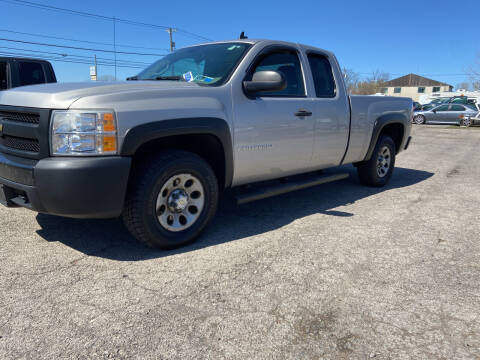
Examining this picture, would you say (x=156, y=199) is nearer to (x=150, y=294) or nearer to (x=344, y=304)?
(x=150, y=294)

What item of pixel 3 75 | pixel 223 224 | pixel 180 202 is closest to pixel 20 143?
pixel 180 202

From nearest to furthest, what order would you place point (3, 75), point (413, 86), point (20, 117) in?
point (20, 117), point (3, 75), point (413, 86)

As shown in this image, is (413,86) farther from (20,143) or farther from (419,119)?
(20,143)

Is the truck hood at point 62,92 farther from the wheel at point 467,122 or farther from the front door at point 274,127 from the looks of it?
the wheel at point 467,122

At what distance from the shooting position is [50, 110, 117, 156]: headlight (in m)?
2.55

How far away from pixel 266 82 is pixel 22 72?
6.83 meters

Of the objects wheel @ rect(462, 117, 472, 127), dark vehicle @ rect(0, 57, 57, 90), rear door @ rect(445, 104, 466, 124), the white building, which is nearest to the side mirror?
dark vehicle @ rect(0, 57, 57, 90)

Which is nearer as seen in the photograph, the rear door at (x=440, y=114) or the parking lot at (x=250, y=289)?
the parking lot at (x=250, y=289)

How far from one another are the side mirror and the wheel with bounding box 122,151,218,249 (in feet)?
2.71

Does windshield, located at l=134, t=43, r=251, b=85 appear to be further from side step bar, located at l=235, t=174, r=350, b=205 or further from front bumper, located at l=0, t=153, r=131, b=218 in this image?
front bumper, located at l=0, t=153, r=131, b=218

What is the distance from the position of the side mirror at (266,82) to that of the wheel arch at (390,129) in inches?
94.1

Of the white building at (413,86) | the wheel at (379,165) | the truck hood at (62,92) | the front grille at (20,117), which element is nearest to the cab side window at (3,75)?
the truck hood at (62,92)

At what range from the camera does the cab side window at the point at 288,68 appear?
390 centimetres

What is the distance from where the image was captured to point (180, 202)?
3156mm
